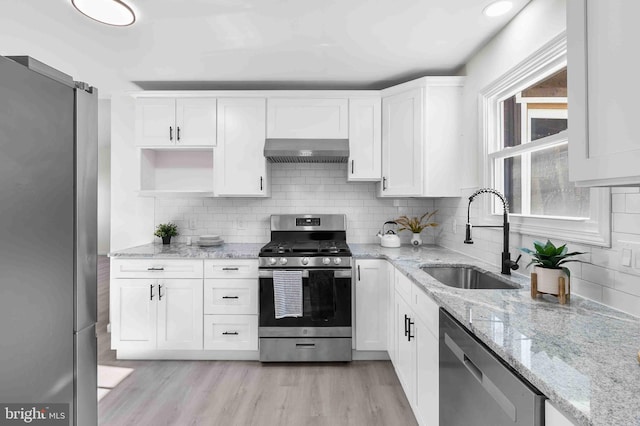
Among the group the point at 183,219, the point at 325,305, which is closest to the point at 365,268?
the point at 325,305

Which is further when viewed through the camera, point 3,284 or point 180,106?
point 180,106

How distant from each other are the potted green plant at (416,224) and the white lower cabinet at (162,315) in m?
2.07

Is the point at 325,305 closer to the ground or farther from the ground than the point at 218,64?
closer to the ground

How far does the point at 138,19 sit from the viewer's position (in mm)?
2141

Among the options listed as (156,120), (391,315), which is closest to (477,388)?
(391,315)

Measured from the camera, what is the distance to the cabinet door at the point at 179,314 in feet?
9.29

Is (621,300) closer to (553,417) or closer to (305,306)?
(553,417)

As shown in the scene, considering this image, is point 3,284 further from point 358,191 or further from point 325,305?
point 358,191

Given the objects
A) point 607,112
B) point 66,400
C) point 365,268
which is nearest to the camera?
point 66,400

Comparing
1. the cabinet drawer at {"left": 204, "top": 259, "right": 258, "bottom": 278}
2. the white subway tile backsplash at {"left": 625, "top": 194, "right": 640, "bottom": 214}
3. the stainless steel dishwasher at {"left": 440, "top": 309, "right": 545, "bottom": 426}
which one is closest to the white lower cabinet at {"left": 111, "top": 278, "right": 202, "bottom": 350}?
the cabinet drawer at {"left": 204, "top": 259, "right": 258, "bottom": 278}

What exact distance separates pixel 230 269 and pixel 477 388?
218 cm

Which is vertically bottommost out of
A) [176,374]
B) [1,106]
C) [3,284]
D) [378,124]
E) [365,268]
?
[176,374]

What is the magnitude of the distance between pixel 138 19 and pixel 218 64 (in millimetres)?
733

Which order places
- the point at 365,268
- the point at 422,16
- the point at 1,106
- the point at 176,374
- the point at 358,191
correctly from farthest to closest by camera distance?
the point at 358,191, the point at 365,268, the point at 176,374, the point at 422,16, the point at 1,106
